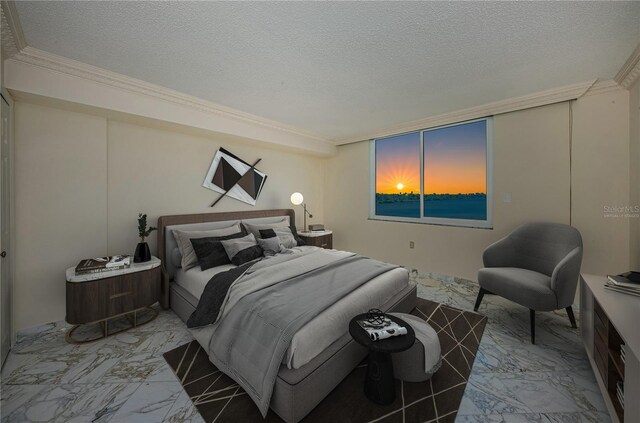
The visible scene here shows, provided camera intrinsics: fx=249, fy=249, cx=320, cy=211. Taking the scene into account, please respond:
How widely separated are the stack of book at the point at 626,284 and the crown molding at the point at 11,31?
4.52 metres

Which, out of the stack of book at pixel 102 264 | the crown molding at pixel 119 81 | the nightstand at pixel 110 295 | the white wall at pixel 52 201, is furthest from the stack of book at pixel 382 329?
the crown molding at pixel 119 81

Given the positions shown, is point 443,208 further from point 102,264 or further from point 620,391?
point 102,264

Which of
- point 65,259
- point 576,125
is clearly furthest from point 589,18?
point 65,259

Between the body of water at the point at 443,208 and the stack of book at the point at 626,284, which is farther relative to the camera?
the body of water at the point at 443,208

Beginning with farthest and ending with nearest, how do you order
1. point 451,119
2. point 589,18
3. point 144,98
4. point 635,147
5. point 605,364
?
point 451,119
point 144,98
point 635,147
point 589,18
point 605,364

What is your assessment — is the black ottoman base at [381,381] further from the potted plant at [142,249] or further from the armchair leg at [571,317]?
the potted plant at [142,249]

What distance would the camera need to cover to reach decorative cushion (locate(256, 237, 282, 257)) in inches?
127

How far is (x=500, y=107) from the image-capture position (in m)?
3.26

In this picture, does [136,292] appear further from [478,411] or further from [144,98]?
[478,411]

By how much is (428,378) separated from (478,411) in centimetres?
33

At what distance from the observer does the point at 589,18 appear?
1709 mm

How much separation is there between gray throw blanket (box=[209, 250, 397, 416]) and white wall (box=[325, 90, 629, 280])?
191cm

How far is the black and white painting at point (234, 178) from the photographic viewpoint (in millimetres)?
3699

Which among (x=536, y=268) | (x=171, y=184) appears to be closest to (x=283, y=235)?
(x=171, y=184)
